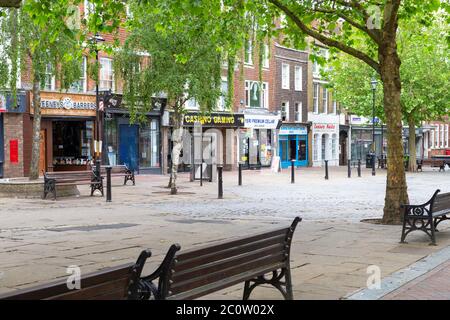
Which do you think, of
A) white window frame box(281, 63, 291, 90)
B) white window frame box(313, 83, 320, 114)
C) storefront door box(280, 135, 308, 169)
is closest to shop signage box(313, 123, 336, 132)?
white window frame box(313, 83, 320, 114)

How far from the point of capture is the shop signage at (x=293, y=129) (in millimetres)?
46631

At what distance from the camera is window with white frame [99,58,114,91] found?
31.9 metres

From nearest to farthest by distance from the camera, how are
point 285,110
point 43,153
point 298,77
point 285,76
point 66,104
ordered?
point 66,104, point 43,153, point 285,76, point 285,110, point 298,77

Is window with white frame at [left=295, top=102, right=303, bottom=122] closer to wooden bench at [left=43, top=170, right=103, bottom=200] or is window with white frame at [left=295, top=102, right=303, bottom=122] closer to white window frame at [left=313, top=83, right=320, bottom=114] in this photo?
white window frame at [left=313, top=83, right=320, bottom=114]

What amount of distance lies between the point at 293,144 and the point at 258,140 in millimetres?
5205

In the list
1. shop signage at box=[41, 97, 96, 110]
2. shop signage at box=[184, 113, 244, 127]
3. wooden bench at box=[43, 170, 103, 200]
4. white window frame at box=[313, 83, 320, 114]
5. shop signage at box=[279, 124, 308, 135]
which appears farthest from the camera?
white window frame at box=[313, 83, 320, 114]

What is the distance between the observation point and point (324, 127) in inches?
2040

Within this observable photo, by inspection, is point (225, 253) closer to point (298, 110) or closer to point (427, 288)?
point (427, 288)

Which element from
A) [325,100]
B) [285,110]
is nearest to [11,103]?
[285,110]

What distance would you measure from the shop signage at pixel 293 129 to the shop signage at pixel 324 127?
5.34 ft

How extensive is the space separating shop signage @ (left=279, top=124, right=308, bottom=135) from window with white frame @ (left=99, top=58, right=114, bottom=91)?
57.5 feet

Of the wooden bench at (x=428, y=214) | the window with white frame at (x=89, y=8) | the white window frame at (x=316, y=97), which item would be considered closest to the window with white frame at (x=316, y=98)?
the white window frame at (x=316, y=97)

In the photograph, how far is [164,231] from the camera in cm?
1201
